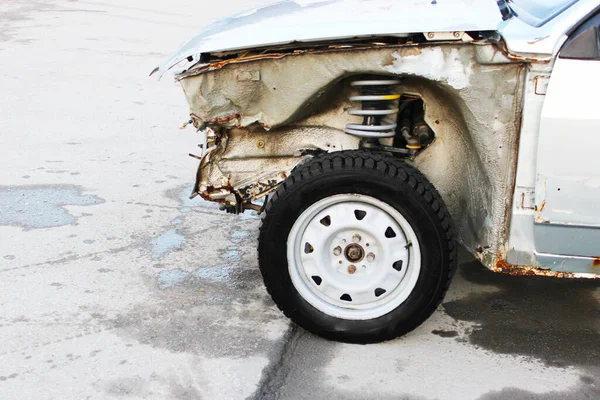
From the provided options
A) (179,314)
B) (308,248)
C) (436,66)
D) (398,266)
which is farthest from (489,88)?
(179,314)

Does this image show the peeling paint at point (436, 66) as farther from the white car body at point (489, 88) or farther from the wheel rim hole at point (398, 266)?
the wheel rim hole at point (398, 266)

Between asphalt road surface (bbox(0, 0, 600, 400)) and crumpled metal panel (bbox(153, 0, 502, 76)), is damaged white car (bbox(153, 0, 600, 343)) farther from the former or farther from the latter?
asphalt road surface (bbox(0, 0, 600, 400))

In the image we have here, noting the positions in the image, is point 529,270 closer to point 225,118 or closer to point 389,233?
point 389,233

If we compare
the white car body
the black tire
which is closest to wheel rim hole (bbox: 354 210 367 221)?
the black tire

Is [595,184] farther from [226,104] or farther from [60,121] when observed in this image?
[60,121]

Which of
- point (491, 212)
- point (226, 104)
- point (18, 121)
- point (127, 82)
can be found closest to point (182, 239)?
point (226, 104)

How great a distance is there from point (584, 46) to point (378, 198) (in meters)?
1.04

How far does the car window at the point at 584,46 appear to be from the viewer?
10.7 ft

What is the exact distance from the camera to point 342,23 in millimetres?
3488

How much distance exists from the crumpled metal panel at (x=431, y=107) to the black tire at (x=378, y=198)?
25 centimetres

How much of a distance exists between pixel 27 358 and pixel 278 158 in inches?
57.1

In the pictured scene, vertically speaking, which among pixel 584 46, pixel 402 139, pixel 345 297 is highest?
pixel 584 46

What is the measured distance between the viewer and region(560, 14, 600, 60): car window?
3248 millimetres

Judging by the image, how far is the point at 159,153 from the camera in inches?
251
